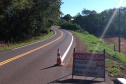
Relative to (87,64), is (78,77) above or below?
below

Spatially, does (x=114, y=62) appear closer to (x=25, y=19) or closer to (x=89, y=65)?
(x=89, y=65)

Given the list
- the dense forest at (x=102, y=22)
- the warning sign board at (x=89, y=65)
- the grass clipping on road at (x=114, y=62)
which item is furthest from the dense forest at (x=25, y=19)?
the dense forest at (x=102, y=22)

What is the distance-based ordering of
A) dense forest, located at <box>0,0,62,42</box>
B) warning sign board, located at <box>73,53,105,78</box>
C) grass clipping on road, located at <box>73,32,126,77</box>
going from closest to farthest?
warning sign board, located at <box>73,53,105,78</box>, grass clipping on road, located at <box>73,32,126,77</box>, dense forest, located at <box>0,0,62,42</box>

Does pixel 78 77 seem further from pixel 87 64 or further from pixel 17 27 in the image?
pixel 17 27

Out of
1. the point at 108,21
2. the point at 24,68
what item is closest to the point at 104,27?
the point at 108,21

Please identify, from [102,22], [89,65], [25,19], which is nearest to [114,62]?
[89,65]

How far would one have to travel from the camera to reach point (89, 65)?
668 cm

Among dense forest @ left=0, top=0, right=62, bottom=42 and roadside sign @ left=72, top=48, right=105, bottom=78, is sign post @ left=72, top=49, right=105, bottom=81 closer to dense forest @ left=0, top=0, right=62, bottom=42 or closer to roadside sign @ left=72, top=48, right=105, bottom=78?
roadside sign @ left=72, top=48, right=105, bottom=78

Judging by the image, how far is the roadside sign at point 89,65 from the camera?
6.52 meters

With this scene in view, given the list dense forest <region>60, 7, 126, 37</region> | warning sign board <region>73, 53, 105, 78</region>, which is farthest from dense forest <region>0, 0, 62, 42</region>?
dense forest <region>60, 7, 126, 37</region>

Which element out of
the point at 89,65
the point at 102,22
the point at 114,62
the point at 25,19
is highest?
the point at 102,22

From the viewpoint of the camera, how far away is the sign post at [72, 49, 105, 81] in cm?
652

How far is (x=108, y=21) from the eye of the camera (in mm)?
62938

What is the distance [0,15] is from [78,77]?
17.1 metres
